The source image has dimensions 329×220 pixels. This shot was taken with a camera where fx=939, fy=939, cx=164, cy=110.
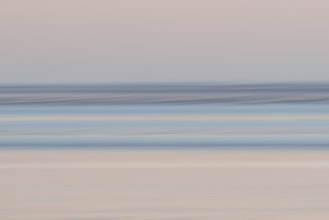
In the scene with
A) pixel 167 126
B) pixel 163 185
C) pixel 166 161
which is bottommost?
pixel 163 185

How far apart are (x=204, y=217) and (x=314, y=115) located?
17.0ft

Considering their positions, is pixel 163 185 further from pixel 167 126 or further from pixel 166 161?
pixel 167 126

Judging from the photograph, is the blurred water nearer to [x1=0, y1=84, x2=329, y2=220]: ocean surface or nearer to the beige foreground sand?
[x1=0, y1=84, x2=329, y2=220]: ocean surface

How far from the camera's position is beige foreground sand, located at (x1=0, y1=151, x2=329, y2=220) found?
494cm

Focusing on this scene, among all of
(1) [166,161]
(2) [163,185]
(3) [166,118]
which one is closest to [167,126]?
(3) [166,118]

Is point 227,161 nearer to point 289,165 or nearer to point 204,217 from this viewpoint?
point 289,165

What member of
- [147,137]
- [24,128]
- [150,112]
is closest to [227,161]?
[147,137]

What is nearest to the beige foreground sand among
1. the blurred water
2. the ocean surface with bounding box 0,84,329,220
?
the ocean surface with bounding box 0,84,329,220

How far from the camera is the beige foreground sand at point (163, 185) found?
4.94 m

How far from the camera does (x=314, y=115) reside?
9750 millimetres

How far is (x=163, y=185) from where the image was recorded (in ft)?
18.9

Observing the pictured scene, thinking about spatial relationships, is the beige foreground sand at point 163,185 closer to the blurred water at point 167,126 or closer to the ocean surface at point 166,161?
the ocean surface at point 166,161

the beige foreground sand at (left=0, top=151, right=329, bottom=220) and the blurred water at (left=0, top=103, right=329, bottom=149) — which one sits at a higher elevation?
the blurred water at (left=0, top=103, right=329, bottom=149)

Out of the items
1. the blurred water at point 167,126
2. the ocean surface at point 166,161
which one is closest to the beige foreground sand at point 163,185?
the ocean surface at point 166,161
